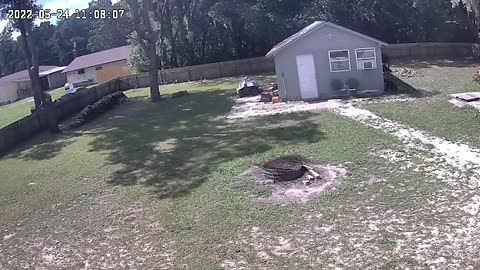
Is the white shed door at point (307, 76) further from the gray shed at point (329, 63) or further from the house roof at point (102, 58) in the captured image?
the house roof at point (102, 58)

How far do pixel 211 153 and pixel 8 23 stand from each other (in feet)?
54.3

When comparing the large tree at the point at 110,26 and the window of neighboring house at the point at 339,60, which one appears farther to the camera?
the large tree at the point at 110,26

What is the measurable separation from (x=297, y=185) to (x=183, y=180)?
3052mm

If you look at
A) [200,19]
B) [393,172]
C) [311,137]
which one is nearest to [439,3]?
[200,19]

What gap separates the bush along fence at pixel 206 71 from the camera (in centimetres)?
2677

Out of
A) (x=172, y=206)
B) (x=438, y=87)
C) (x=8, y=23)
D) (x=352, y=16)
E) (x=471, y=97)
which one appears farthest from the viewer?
(x=352, y=16)

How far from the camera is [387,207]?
10.0m

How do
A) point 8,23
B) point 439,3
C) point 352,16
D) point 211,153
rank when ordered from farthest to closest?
1. point 352,16
2. point 439,3
3. point 8,23
4. point 211,153

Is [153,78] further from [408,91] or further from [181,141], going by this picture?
[408,91]

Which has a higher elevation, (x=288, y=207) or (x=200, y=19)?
(x=200, y=19)

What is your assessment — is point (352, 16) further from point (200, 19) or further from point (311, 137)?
point (311, 137)

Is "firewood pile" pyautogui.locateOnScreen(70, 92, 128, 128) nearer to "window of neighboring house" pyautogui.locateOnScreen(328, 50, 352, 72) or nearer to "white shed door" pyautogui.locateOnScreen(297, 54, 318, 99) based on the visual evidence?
"white shed door" pyautogui.locateOnScreen(297, 54, 318, 99)

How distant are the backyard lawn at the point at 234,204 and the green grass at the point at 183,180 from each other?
0.04 metres

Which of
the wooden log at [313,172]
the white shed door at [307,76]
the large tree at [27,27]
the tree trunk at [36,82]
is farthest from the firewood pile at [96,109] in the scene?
the wooden log at [313,172]
